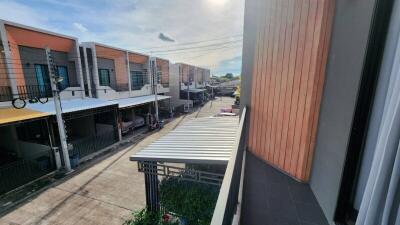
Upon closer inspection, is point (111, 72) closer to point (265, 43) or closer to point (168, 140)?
point (168, 140)

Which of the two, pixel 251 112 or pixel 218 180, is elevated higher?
pixel 251 112

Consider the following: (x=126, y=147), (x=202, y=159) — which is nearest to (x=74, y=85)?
(x=126, y=147)

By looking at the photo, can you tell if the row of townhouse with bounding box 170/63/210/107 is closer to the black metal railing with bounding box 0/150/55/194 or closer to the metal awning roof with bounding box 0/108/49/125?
the black metal railing with bounding box 0/150/55/194

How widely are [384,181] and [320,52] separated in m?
2.15

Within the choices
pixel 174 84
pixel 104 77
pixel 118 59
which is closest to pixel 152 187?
pixel 104 77

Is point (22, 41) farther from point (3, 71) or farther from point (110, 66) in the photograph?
point (110, 66)

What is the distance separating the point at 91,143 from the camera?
33.5 feet

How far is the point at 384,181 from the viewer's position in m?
0.80

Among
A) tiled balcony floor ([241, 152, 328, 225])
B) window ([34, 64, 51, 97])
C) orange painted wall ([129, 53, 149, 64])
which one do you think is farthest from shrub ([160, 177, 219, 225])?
orange painted wall ([129, 53, 149, 64])

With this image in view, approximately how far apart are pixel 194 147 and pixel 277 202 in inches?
75.7

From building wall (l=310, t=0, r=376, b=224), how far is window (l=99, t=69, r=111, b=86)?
1326 centimetres

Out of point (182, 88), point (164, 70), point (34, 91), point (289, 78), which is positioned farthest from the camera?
point (182, 88)

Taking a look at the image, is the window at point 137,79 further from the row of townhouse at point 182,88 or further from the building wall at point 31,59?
the building wall at point 31,59

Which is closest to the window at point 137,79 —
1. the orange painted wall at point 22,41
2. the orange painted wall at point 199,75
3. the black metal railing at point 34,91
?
the orange painted wall at point 22,41
